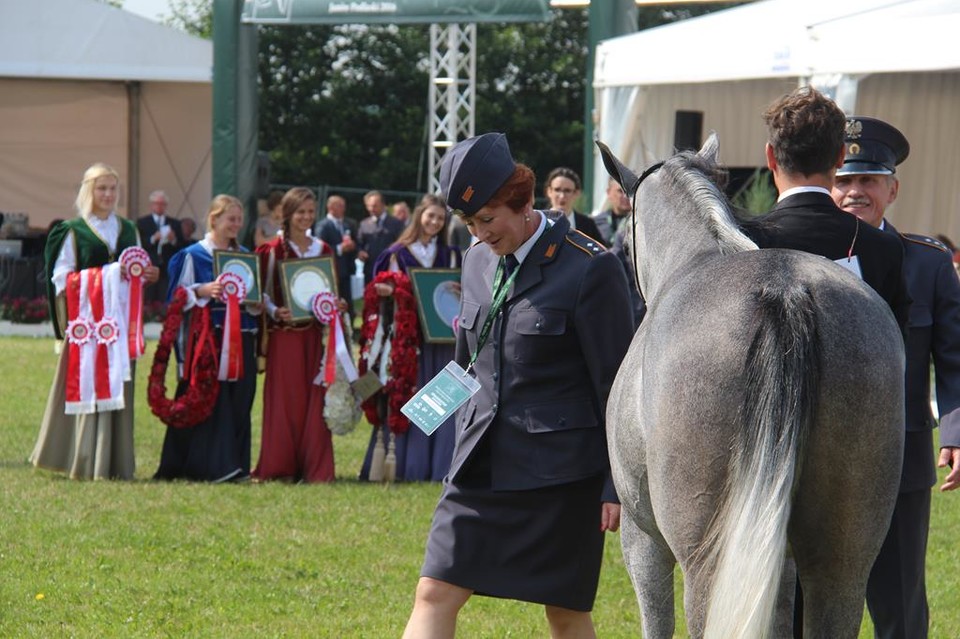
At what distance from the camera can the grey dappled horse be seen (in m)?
3.24

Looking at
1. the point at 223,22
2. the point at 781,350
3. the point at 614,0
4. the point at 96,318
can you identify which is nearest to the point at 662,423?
the point at 781,350

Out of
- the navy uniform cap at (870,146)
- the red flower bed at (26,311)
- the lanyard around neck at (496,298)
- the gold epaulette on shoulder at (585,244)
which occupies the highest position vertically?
the navy uniform cap at (870,146)

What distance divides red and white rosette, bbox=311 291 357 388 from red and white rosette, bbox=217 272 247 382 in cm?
56

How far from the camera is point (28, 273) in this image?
2328 cm

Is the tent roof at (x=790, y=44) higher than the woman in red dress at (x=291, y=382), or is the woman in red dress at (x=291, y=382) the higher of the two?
the tent roof at (x=790, y=44)

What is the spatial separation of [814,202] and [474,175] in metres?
1.05

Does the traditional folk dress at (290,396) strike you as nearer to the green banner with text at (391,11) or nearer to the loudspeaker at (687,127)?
the loudspeaker at (687,127)

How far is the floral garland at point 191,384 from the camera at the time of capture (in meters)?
10.3

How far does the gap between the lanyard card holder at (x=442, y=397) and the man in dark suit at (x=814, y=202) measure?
1.16 meters

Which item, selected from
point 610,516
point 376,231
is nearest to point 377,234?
point 376,231

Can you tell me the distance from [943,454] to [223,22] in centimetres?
1459

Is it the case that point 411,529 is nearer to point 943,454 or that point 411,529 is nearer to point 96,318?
point 96,318

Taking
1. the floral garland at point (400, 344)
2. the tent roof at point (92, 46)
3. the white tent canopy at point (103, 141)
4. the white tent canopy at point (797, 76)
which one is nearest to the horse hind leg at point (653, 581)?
the white tent canopy at point (797, 76)

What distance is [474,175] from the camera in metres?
4.43
